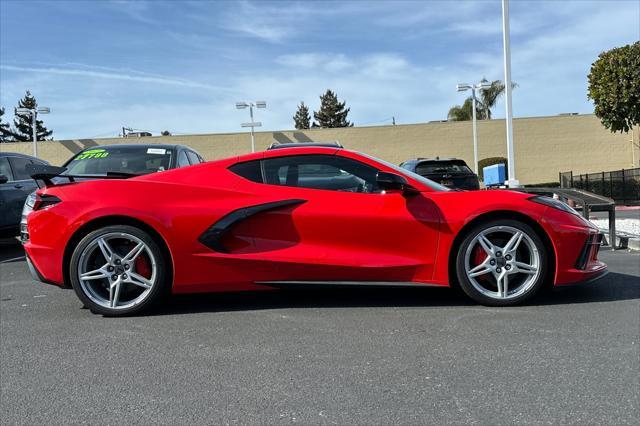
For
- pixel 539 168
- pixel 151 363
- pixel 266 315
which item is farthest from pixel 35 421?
pixel 539 168

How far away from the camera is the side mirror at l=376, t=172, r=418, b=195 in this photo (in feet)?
14.3

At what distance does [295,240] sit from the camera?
4430mm

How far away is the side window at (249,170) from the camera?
4.60 metres

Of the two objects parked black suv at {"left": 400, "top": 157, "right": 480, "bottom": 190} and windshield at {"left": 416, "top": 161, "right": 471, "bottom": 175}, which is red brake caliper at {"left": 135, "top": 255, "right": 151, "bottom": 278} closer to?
parked black suv at {"left": 400, "top": 157, "right": 480, "bottom": 190}

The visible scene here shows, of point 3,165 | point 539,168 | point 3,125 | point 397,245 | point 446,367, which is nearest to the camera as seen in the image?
point 446,367

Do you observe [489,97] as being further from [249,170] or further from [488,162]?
[249,170]

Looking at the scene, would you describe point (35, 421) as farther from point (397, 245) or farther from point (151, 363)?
point (397, 245)

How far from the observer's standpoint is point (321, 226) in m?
4.41

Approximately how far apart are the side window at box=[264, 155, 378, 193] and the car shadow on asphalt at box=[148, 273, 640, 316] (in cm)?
86

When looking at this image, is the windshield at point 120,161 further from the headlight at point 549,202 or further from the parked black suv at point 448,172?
the parked black suv at point 448,172

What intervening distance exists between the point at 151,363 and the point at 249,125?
26929 mm

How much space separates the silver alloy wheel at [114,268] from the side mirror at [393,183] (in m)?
1.94

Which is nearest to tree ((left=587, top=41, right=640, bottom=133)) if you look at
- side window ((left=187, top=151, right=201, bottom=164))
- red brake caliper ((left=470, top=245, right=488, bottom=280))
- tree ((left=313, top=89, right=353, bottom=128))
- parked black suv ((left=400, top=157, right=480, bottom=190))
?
parked black suv ((left=400, top=157, right=480, bottom=190))

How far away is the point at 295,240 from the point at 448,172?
773 cm
